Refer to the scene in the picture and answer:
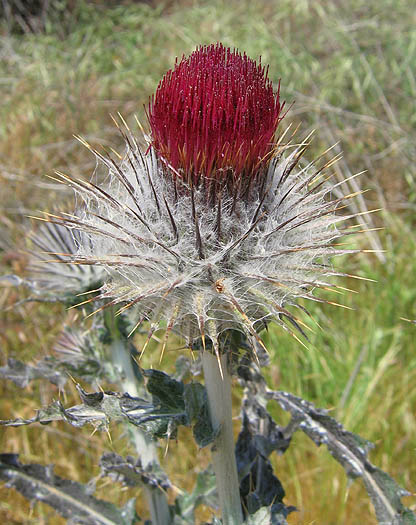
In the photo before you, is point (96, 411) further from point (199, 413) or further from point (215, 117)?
point (215, 117)

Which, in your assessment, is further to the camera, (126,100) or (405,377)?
(126,100)

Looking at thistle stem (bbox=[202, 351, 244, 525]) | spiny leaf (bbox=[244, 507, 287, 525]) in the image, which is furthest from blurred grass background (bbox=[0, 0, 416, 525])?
spiny leaf (bbox=[244, 507, 287, 525])

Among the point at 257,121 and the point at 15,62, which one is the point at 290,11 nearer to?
the point at 15,62

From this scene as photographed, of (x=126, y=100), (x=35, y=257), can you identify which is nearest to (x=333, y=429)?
(x=35, y=257)

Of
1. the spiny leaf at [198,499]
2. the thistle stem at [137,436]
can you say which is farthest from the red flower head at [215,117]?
the spiny leaf at [198,499]

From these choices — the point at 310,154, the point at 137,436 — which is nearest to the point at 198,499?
the point at 137,436

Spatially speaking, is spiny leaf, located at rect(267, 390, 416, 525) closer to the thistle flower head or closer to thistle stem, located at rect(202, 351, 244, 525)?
thistle stem, located at rect(202, 351, 244, 525)
